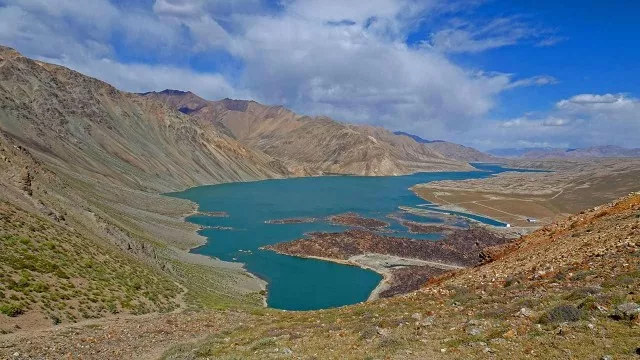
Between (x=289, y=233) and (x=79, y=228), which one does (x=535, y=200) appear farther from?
(x=79, y=228)

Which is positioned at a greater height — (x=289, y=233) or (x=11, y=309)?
(x=11, y=309)

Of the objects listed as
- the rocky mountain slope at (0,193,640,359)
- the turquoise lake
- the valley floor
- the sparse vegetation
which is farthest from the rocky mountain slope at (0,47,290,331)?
the valley floor

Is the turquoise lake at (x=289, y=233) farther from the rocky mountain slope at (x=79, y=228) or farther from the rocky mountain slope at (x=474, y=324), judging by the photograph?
the rocky mountain slope at (x=474, y=324)

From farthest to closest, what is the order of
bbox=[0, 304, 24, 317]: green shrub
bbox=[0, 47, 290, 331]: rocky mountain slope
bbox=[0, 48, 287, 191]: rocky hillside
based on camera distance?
bbox=[0, 48, 287, 191]: rocky hillside
bbox=[0, 47, 290, 331]: rocky mountain slope
bbox=[0, 304, 24, 317]: green shrub

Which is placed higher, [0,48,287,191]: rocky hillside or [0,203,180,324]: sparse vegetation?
[0,48,287,191]: rocky hillside

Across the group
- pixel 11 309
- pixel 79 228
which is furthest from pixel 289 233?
pixel 11 309

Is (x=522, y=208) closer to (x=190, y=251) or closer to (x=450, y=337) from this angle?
(x=190, y=251)

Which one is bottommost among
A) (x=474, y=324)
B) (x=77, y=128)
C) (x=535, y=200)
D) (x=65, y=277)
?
(x=535, y=200)

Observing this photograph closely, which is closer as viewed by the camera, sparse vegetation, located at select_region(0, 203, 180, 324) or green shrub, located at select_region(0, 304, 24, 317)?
green shrub, located at select_region(0, 304, 24, 317)

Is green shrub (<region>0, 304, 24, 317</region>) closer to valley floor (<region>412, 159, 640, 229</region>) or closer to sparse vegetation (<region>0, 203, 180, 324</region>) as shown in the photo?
sparse vegetation (<region>0, 203, 180, 324</region>)
